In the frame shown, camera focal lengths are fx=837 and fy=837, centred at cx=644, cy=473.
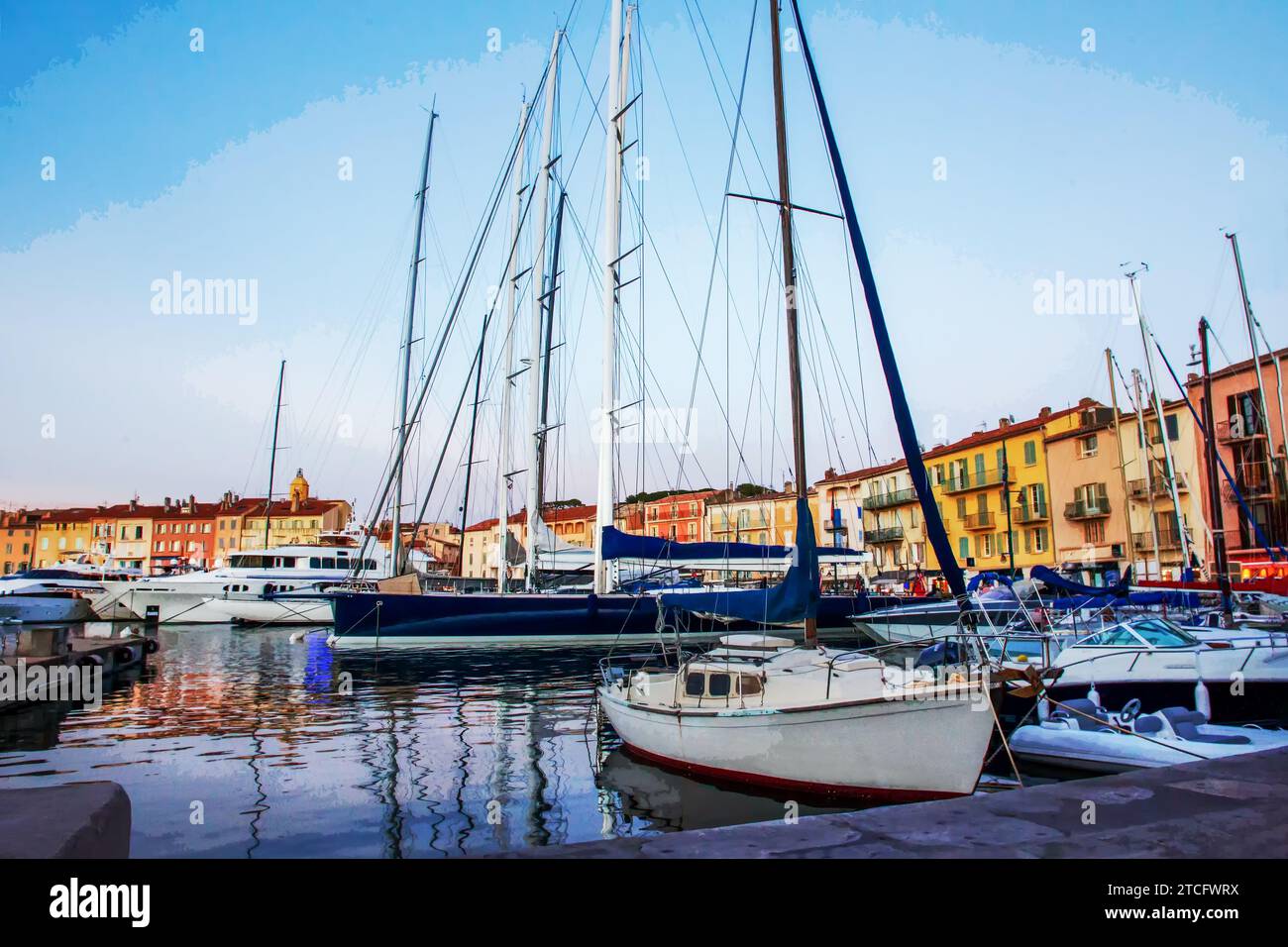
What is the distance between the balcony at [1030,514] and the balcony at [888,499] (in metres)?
8.88

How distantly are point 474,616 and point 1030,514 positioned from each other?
4100cm

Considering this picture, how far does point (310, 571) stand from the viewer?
1981 inches

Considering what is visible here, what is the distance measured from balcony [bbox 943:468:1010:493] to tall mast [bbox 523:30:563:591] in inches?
1449

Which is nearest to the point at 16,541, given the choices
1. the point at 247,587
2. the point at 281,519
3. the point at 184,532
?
the point at 184,532

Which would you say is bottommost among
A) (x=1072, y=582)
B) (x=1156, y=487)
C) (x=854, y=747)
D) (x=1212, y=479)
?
(x=854, y=747)

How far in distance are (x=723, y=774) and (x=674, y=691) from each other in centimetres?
130

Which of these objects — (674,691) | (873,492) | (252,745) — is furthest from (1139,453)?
(252,745)

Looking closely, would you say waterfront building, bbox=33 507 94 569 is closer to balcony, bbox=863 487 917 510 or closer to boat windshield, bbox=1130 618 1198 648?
balcony, bbox=863 487 917 510

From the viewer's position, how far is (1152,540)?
47.2m

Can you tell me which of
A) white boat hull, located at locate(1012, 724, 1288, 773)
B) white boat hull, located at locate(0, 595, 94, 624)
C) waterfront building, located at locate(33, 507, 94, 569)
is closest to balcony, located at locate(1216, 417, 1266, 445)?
white boat hull, located at locate(1012, 724, 1288, 773)

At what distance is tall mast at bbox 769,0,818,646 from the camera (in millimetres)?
13172

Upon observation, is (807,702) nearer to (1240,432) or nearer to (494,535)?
(1240,432)

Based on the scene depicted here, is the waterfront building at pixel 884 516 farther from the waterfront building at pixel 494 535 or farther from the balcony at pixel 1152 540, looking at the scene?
the waterfront building at pixel 494 535
